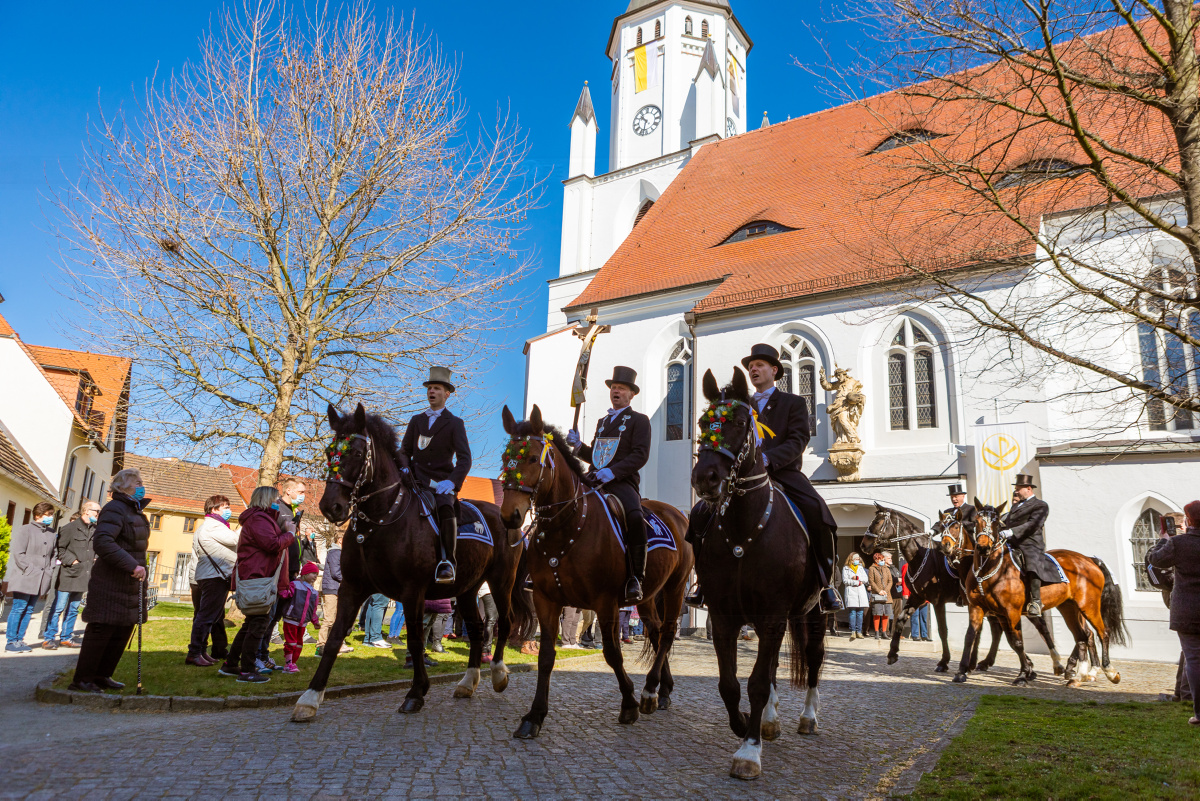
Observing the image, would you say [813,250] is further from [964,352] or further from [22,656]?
[22,656]

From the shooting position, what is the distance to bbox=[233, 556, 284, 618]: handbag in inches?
290

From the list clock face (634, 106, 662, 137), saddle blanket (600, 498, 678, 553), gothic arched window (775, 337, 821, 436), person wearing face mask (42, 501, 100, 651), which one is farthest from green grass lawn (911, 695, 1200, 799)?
clock face (634, 106, 662, 137)

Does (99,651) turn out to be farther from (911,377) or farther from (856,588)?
(911,377)

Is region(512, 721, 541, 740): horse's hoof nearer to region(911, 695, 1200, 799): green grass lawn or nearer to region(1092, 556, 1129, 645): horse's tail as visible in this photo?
region(911, 695, 1200, 799): green grass lawn

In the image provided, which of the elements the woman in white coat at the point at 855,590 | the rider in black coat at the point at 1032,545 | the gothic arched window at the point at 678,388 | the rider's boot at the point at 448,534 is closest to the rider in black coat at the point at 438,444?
the rider's boot at the point at 448,534

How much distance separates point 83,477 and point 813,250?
27747mm

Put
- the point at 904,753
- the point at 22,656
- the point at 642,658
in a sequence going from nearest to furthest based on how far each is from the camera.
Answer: the point at 904,753 → the point at 642,658 → the point at 22,656

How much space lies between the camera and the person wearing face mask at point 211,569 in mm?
8430

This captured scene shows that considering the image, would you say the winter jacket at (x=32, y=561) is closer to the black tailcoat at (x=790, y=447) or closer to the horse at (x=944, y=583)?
the black tailcoat at (x=790, y=447)

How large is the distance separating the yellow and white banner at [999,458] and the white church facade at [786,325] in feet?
0.38

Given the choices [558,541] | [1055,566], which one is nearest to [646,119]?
[1055,566]

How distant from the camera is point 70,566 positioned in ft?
36.4

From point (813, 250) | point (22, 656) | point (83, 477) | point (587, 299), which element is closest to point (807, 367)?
point (813, 250)

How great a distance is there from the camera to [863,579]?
62.6 ft
